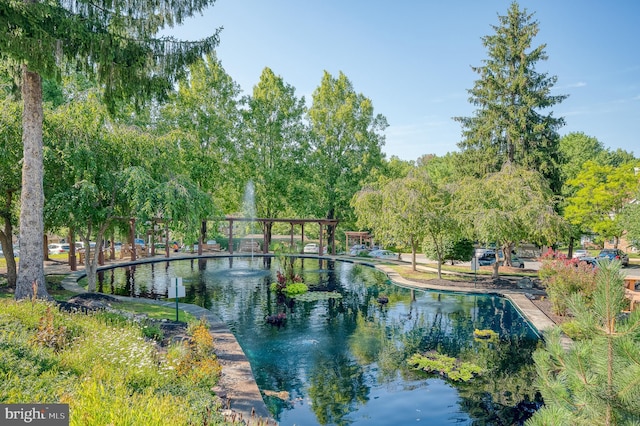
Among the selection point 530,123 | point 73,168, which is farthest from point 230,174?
point 530,123

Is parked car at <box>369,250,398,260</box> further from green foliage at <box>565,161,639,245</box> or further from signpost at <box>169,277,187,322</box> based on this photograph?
signpost at <box>169,277,187,322</box>

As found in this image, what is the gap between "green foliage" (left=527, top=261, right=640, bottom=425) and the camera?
10.4 feet

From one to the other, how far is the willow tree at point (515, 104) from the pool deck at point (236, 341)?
36.7ft

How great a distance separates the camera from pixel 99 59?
37.6 ft

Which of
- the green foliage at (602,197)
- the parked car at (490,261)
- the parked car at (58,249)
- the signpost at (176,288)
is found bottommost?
the parked car at (490,261)

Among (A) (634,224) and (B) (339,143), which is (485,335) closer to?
(A) (634,224)

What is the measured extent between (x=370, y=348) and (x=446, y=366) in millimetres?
2482

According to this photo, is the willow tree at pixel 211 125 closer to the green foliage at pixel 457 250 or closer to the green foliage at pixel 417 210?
the green foliage at pixel 417 210

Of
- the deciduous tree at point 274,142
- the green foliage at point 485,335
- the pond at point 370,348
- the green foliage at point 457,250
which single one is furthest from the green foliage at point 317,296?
Result: the deciduous tree at point 274,142

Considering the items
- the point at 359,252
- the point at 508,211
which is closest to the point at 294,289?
the point at 508,211

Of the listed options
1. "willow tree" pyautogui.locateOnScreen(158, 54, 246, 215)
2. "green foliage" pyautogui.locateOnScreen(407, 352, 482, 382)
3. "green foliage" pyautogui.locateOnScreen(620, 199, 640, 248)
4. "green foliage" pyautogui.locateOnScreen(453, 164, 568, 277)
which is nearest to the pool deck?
"green foliage" pyautogui.locateOnScreen(407, 352, 482, 382)

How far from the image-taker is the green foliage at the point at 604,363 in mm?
3178

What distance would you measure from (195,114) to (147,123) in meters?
4.19

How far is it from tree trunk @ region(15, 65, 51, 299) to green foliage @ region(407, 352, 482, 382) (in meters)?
11.8
